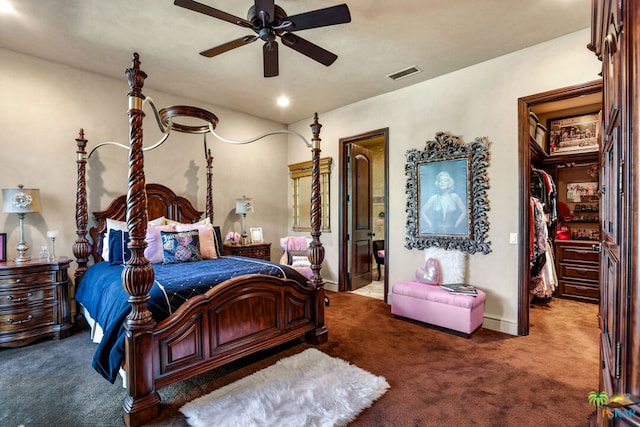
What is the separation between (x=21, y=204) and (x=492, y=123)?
16.6 feet

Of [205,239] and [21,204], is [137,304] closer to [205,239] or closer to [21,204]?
[205,239]

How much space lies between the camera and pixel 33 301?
3.06m

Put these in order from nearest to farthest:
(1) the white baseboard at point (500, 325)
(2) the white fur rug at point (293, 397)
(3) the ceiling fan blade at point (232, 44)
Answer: (2) the white fur rug at point (293, 397), (3) the ceiling fan blade at point (232, 44), (1) the white baseboard at point (500, 325)

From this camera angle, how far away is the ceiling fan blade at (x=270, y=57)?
8.09 feet

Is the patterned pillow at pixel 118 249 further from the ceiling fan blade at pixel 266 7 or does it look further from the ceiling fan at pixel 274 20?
the ceiling fan blade at pixel 266 7

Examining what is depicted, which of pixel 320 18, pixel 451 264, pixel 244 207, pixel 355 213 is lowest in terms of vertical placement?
pixel 451 264

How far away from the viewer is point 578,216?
4820 millimetres

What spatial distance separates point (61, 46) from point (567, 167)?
6907 millimetres

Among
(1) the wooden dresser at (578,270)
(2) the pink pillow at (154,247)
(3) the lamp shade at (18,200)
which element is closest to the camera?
(3) the lamp shade at (18,200)

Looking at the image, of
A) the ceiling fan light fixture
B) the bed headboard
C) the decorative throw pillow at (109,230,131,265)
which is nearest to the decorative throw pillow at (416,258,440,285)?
the ceiling fan light fixture

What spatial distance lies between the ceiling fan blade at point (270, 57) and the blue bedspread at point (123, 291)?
183 centimetres

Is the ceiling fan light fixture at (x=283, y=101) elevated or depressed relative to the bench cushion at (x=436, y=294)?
elevated

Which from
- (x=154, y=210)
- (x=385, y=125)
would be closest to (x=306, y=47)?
(x=385, y=125)

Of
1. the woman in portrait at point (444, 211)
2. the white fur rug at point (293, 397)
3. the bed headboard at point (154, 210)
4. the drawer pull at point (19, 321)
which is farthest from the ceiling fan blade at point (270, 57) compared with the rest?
the drawer pull at point (19, 321)
